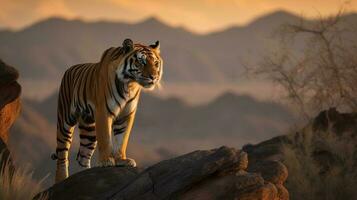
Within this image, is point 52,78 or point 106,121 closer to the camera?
point 106,121

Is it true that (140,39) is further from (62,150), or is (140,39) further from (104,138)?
(104,138)

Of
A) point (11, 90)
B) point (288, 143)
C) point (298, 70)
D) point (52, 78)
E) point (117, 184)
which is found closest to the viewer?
point (117, 184)

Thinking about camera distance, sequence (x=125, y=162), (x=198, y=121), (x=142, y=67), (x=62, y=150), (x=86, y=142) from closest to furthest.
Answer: (x=142, y=67) < (x=125, y=162) < (x=86, y=142) < (x=62, y=150) < (x=198, y=121)

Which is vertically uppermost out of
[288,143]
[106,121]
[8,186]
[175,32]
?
[106,121]

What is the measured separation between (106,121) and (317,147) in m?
4.74

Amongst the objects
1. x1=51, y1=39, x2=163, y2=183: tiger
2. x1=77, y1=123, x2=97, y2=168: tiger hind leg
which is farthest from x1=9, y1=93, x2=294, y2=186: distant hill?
x1=51, y1=39, x2=163, y2=183: tiger

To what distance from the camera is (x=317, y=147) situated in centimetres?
1276

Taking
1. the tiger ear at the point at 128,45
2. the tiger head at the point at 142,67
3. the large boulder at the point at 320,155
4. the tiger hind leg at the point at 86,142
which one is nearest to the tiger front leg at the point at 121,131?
the tiger head at the point at 142,67

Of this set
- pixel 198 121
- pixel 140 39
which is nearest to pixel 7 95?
pixel 198 121

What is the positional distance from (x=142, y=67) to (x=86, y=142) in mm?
1987

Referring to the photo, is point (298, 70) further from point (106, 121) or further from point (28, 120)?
point (28, 120)

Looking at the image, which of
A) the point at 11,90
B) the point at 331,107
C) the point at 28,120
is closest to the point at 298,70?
the point at 331,107

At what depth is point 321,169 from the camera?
40.6ft

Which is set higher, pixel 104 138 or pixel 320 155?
pixel 104 138
